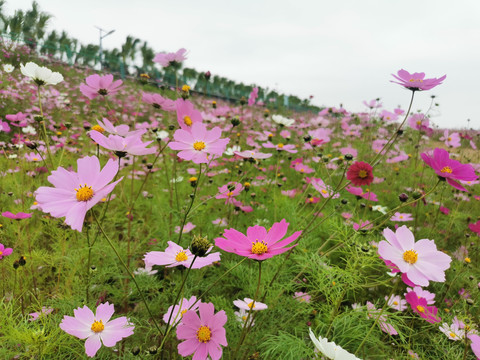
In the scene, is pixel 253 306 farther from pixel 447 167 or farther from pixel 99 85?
pixel 99 85

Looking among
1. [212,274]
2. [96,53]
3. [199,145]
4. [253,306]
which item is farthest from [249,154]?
[96,53]

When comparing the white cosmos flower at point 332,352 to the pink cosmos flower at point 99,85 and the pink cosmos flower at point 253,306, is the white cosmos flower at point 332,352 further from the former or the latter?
the pink cosmos flower at point 99,85

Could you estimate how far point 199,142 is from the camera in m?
0.77

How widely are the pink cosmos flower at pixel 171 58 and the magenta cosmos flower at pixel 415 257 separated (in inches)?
47.0

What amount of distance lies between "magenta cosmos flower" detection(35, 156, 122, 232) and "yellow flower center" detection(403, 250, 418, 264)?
658 millimetres

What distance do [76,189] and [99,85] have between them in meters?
0.63

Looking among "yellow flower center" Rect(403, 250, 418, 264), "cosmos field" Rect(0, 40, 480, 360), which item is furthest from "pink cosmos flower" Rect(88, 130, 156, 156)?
"yellow flower center" Rect(403, 250, 418, 264)

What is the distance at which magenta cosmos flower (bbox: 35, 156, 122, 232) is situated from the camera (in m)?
0.50

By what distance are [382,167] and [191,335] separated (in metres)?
3.05

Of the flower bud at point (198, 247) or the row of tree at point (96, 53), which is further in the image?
the row of tree at point (96, 53)

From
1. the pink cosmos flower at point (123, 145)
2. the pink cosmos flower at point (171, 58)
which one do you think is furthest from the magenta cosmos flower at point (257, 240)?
the pink cosmos flower at point (171, 58)

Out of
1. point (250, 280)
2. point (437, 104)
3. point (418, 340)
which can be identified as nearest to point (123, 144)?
point (250, 280)

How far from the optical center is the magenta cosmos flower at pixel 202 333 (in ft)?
1.99

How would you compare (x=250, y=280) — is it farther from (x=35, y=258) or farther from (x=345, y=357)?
(x=35, y=258)
